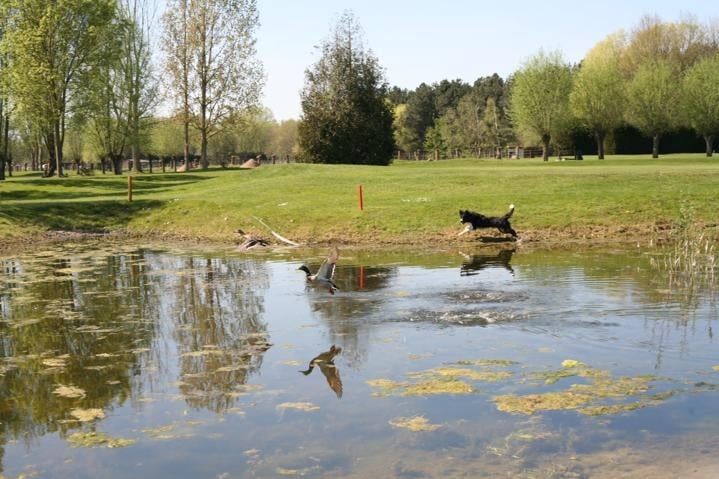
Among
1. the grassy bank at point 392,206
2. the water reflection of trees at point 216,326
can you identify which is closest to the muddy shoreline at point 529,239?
the grassy bank at point 392,206

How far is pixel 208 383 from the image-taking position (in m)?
10.2

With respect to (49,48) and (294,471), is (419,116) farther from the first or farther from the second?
(294,471)

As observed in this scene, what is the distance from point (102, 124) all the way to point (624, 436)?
71.5 metres

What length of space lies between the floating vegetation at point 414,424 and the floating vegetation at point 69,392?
4.14 meters

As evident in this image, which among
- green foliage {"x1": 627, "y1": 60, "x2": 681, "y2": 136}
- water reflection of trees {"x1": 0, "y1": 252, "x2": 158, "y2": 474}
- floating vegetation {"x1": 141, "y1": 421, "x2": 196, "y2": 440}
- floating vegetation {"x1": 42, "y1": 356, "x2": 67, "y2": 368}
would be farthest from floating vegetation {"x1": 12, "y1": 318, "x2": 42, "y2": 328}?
green foliage {"x1": 627, "y1": 60, "x2": 681, "y2": 136}

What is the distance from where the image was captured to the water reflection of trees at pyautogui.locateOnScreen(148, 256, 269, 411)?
33.3ft

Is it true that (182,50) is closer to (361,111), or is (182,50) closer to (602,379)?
(361,111)

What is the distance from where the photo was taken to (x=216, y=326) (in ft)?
45.5

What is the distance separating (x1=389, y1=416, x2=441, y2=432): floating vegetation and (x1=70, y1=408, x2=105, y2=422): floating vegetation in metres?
3.44

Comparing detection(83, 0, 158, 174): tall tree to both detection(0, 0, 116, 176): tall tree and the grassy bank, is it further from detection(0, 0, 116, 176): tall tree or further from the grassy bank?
the grassy bank

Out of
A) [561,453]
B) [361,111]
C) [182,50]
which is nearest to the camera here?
[561,453]

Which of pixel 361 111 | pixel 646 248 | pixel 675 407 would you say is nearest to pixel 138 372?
pixel 675 407

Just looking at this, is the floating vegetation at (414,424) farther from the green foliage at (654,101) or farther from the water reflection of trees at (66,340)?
the green foliage at (654,101)

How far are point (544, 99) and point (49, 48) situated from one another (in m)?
46.3
